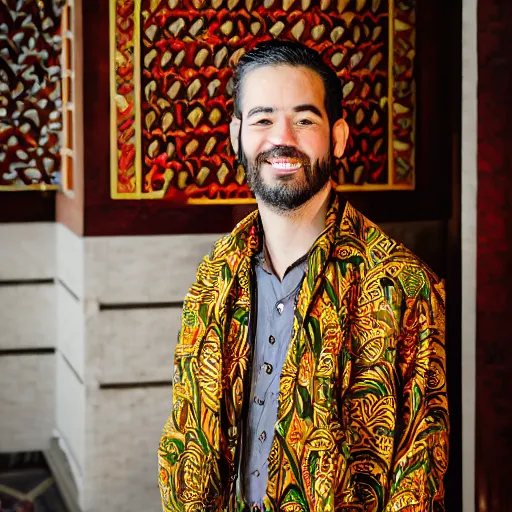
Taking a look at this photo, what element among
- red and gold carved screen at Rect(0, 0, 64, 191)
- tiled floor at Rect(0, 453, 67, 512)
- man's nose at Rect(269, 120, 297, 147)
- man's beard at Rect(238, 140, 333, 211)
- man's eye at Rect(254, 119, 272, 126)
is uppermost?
red and gold carved screen at Rect(0, 0, 64, 191)

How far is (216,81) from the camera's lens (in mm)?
3387

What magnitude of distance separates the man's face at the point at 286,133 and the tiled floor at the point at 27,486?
2.22 m

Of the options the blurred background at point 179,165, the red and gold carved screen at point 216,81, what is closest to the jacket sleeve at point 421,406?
the blurred background at point 179,165

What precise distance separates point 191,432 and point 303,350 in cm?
33

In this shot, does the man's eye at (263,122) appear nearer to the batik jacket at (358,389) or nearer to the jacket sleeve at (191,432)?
the batik jacket at (358,389)

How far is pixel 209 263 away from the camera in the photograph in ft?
7.07

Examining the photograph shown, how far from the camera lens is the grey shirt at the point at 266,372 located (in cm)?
201

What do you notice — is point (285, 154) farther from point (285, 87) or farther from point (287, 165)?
point (285, 87)

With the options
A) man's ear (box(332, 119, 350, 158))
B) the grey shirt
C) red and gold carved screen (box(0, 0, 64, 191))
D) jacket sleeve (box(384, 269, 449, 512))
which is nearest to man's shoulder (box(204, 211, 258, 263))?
the grey shirt

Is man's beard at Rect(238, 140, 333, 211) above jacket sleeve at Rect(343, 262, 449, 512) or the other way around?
above

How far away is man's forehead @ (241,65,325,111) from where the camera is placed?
1.95m

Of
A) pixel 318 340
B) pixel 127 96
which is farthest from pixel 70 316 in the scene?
pixel 318 340

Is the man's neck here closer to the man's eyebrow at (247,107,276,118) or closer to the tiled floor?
the man's eyebrow at (247,107,276,118)

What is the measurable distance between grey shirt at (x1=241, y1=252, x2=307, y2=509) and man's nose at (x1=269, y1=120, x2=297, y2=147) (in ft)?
0.85
